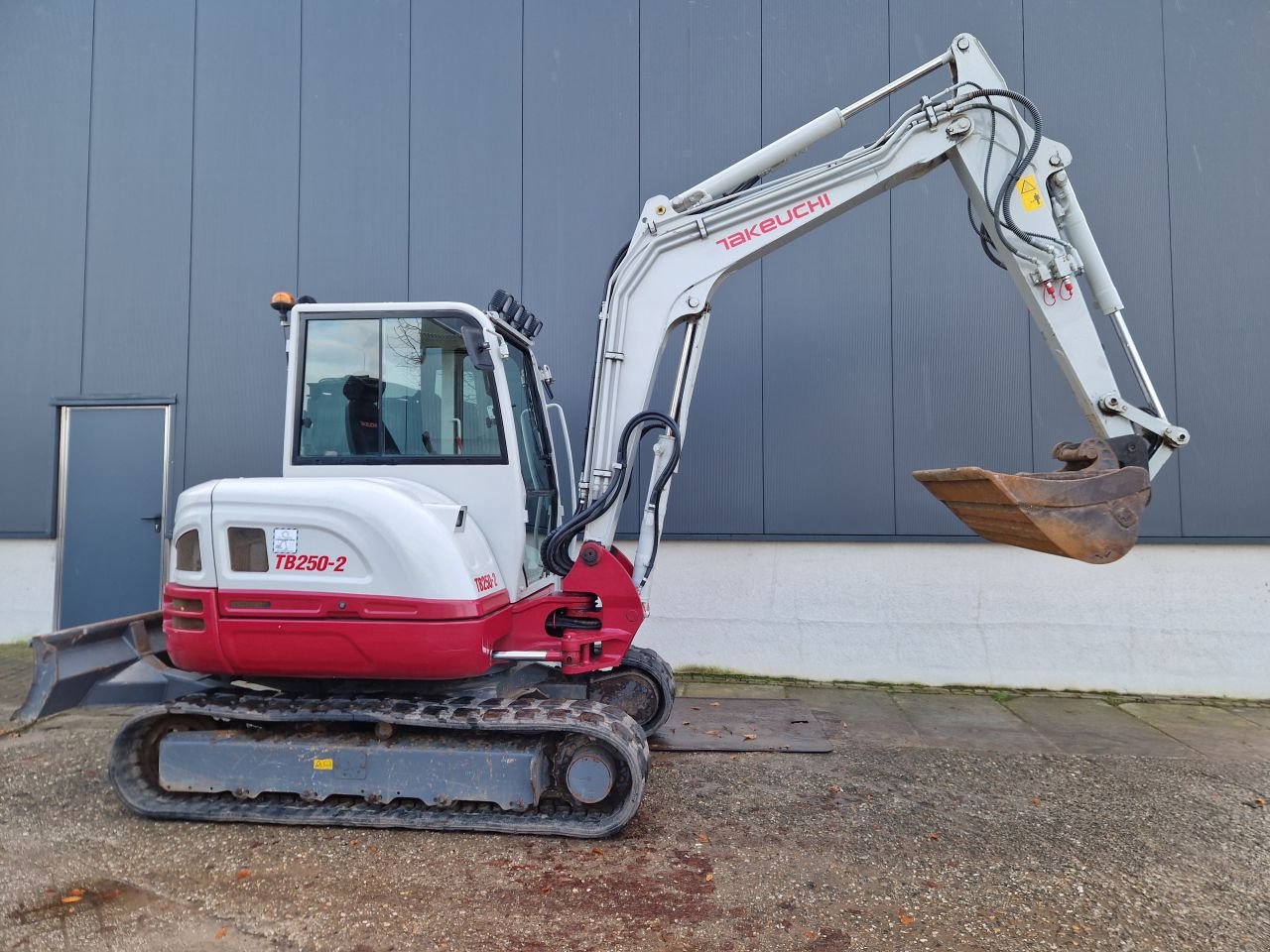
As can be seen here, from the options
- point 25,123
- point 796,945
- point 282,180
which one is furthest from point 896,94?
point 25,123

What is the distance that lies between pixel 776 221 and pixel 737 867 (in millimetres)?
3357

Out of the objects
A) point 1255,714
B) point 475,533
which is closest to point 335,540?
point 475,533

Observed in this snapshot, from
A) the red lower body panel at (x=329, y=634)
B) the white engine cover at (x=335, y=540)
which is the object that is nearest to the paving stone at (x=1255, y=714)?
the red lower body panel at (x=329, y=634)

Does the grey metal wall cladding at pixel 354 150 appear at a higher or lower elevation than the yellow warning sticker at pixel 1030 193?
higher

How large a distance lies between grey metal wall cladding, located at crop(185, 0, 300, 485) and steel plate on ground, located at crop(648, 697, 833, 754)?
4.70 metres

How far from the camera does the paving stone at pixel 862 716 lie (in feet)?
16.4

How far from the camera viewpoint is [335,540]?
3.53m

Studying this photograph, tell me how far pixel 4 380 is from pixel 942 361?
30.5ft

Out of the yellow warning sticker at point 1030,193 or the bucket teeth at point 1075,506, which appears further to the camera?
the yellow warning sticker at point 1030,193

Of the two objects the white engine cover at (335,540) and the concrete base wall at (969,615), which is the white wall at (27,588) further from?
the concrete base wall at (969,615)

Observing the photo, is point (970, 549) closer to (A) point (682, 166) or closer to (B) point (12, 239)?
(A) point (682, 166)

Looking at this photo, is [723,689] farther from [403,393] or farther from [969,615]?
[403,393]

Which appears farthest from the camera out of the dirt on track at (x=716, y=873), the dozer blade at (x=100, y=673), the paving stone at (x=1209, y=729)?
the paving stone at (x=1209, y=729)

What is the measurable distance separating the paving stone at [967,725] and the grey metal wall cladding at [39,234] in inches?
328
